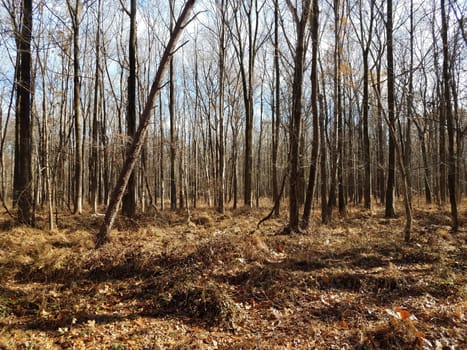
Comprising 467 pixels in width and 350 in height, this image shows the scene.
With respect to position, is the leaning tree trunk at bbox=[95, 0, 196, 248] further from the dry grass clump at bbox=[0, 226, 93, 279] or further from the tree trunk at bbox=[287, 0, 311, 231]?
the tree trunk at bbox=[287, 0, 311, 231]

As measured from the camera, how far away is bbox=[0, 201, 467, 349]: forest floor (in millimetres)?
3807

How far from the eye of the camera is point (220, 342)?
12.5 feet

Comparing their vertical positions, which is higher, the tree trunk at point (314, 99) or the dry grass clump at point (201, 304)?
the tree trunk at point (314, 99)

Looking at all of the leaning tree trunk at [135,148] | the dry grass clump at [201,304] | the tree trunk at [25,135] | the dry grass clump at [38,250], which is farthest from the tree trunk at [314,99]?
the tree trunk at [25,135]

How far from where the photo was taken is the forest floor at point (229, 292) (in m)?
3.81

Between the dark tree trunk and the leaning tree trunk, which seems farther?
the dark tree trunk

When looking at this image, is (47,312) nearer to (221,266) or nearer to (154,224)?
(221,266)

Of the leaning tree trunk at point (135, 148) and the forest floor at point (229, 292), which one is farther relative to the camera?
the leaning tree trunk at point (135, 148)

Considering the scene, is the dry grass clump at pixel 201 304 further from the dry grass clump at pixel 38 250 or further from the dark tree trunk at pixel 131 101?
the dark tree trunk at pixel 131 101

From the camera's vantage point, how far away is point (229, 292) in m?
5.04

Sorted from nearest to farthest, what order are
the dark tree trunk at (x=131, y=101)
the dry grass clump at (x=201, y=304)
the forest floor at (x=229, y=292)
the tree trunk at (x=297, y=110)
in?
the forest floor at (x=229, y=292)
the dry grass clump at (x=201, y=304)
the tree trunk at (x=297, y=110)
the dark tree trunk at (x=131, y=101)

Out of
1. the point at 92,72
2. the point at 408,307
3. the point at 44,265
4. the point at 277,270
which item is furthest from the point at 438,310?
the point at 92,72

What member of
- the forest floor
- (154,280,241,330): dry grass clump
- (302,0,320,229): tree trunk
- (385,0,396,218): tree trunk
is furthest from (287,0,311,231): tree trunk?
(154,280,241,330): dry grass clump

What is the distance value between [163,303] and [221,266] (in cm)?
157
